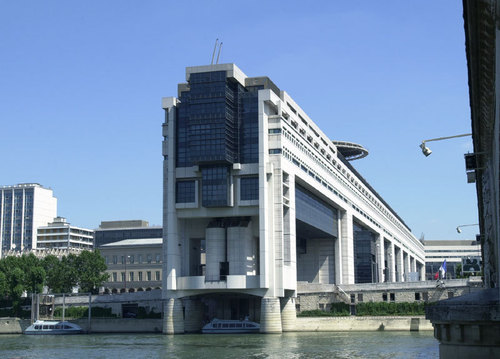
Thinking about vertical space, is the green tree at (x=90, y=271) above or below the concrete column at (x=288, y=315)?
above

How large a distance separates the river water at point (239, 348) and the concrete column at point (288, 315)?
1390 centimetres

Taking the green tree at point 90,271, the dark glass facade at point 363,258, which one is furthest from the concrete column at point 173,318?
the dark glass facade at point 363,258

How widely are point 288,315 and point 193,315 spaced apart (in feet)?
49.0

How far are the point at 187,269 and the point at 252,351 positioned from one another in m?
41.5

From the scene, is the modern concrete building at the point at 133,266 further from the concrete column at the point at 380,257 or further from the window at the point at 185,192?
the window at the point at 185,192

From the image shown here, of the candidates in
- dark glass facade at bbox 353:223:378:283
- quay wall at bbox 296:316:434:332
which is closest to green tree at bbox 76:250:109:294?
dark glass facade at bbox 353:223:378:283

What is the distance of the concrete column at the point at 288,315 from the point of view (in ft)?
352

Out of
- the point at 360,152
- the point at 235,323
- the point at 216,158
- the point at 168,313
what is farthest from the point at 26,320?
the point at 360,152

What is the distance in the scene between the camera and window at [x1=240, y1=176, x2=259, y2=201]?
105062 millimetres

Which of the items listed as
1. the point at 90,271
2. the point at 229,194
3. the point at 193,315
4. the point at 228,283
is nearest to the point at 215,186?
the point at 229,194

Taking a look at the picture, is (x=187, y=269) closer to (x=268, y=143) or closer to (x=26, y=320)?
(x=268, y=143)

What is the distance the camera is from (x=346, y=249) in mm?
144625

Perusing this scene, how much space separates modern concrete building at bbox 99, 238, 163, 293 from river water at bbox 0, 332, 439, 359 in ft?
285

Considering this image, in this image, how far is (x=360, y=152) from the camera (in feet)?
618
